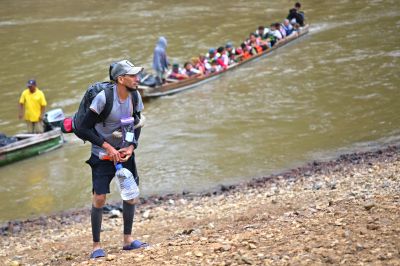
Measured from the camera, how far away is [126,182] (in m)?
6.15

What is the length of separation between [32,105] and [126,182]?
8715 mm

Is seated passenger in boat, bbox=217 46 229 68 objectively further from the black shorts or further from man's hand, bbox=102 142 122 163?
man's hand, bbox=102 142 122 163

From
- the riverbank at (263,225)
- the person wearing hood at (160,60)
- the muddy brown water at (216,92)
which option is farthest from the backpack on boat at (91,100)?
the person wearing hood at (160,60)

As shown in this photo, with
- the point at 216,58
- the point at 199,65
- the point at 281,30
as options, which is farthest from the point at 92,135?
the point at 281,30

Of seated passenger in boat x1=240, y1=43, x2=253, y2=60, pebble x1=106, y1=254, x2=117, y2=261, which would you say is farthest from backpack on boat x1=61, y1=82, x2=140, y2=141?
seated passenger in boat x1=240, y1=43, x2=253, y2=60

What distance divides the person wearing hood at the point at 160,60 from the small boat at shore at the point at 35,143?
13.3 feet

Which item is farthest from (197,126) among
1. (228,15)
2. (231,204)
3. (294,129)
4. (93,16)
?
(93,16)

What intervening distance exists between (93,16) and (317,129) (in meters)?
20.3

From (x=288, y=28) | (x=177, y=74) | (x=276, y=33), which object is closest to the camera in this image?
(x=177, y=74)

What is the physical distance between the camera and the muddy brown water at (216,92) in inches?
513

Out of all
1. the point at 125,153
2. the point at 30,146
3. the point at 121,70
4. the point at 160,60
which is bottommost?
the point at 30,146

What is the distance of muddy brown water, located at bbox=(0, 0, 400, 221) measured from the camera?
13.0 m

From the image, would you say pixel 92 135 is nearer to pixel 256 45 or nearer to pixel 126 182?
pixel 126 182

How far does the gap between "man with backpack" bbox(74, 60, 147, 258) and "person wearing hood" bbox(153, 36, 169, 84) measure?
11865 mm
